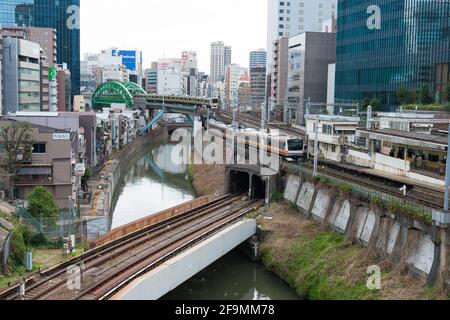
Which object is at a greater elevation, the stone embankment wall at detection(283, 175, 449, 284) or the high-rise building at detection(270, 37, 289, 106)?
the high-rise building at detection(270, 37, 289, 106)

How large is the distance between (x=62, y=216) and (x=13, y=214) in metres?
1.70

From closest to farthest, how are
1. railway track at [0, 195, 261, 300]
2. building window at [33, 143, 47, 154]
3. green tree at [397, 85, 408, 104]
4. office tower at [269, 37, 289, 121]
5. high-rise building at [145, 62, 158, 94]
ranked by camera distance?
railway track at [0, 195, 261, 300] < building window at [33, 143, 47, 154] < green tree at [397, 85, 408, 104] < office tower at [269, 37, 289, 121] < high-rise building at [145, 62, 158, 94]

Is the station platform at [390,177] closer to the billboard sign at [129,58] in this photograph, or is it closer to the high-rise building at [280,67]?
the high-rise building at [280,67]

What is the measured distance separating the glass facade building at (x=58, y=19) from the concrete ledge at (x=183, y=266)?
59.6 meters

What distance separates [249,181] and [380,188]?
10279 millimetres

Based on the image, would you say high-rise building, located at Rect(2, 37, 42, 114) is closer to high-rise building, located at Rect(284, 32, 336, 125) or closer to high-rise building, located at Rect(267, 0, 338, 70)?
high-rise building, located at Rect(284, 32, 336, 125)

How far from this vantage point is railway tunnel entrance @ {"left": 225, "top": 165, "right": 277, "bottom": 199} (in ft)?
90.9

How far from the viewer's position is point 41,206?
66.3 ft

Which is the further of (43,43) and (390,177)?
(43,43)

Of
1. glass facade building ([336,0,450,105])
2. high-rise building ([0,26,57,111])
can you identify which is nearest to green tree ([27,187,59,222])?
glass facade building ([336,0,450,105])

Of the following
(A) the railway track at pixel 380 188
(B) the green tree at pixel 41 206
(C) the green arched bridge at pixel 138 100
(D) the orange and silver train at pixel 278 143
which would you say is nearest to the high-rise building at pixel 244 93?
(C) the green arched bridge at pixel 138 100

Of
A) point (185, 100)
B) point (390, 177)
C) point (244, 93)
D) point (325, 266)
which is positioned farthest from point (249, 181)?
point (244, 93)

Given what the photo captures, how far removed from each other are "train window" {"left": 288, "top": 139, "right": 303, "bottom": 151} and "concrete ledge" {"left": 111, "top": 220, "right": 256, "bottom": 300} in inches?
337

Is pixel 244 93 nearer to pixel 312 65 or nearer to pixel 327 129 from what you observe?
pixel 312 65
